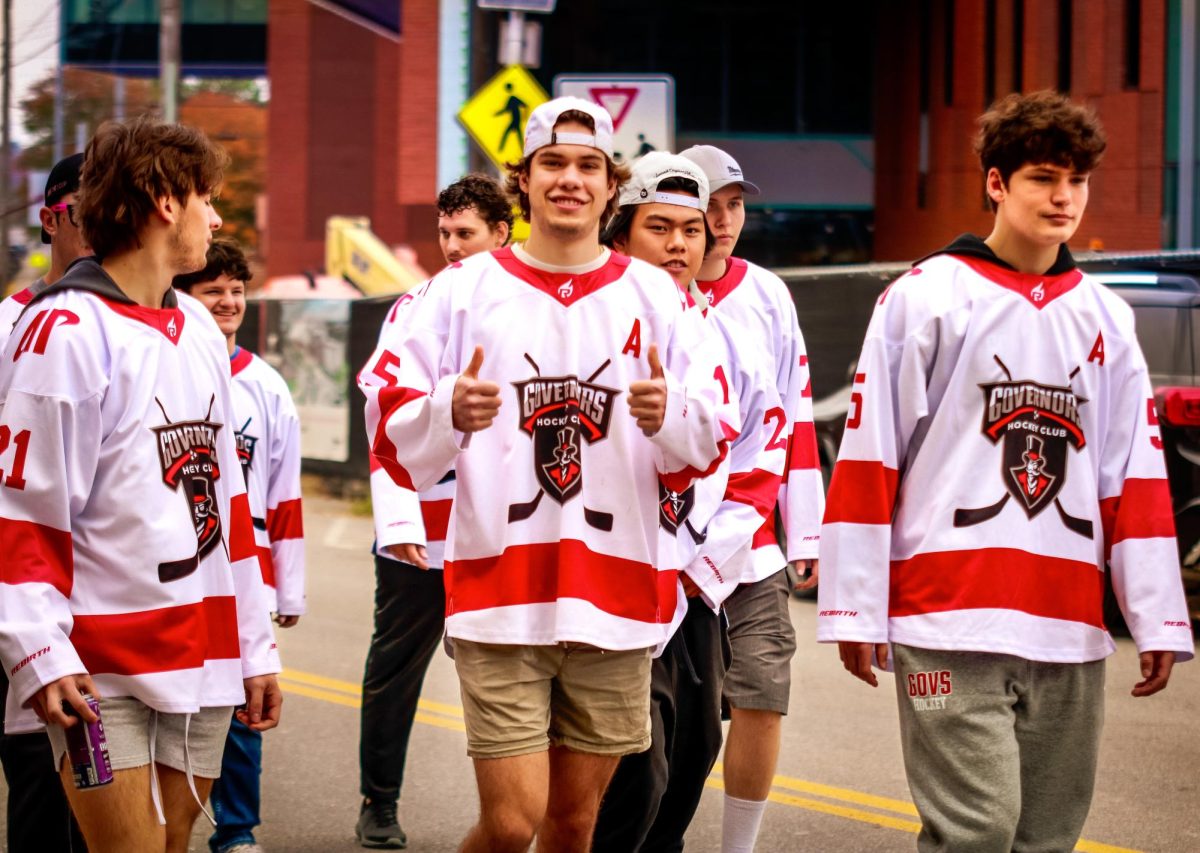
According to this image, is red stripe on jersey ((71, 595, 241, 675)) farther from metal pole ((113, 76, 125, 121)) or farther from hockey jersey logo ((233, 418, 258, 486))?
metal pole ((113, 76, 125, 121))

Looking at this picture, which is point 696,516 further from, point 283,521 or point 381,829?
point 381,829

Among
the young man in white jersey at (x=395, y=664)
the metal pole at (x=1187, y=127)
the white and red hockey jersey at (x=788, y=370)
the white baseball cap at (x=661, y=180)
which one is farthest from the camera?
the metal pole at (x=1187, y=127)

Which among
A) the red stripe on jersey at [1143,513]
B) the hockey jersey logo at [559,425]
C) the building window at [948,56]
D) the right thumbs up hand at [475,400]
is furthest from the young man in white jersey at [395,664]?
the building window at [948,56]

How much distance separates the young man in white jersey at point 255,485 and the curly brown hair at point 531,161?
1502 mm

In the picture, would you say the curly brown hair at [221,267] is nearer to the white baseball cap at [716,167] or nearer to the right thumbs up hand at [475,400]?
the white baseball cap at [716,167]

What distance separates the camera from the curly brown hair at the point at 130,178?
3.98 metres

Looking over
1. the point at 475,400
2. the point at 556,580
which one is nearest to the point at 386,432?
the point at 475,400

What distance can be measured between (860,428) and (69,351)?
181 centimetres

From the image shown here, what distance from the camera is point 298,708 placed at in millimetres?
8836

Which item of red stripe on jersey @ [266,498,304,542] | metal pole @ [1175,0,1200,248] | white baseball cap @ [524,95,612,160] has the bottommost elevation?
red stripe on jersey @ [266,498,304,542]

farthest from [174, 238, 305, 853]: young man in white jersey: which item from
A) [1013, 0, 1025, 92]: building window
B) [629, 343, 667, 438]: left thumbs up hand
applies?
[1013, 0, 1025, 92]: building window

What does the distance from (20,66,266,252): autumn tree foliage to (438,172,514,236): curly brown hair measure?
35108mm

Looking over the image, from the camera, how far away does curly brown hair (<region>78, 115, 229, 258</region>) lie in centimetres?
398

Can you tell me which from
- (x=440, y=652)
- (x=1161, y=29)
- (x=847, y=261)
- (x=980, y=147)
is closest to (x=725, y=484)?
(x=980, y=147)
